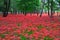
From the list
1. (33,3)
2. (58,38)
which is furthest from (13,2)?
(58,38)

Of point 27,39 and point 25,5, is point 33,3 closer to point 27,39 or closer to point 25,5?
point 25,5

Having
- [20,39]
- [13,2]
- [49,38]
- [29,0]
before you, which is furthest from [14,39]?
[13,2]

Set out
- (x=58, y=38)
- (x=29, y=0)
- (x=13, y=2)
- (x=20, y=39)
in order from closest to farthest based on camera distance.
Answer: (x=20, y=39)
(x=58, y=38)
(x=29, y=0)
(x=13, y=2)

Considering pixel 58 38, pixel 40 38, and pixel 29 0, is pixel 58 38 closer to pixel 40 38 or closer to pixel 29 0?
pixel 40 38

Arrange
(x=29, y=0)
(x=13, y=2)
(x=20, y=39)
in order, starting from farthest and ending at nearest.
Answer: (x=13, y=2) → (x=29, y=0) → (x=20, y=39)

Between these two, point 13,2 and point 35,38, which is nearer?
point 35,38

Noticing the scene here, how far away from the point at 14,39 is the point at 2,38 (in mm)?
684

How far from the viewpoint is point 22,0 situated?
4259 centimetres

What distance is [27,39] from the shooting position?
30.6 feet

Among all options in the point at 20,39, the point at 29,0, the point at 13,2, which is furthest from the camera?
the point at 13,2

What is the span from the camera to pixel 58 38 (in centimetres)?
988

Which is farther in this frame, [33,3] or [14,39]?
[33,3]

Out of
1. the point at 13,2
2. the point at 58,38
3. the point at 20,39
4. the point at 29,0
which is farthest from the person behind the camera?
the point at 13,2

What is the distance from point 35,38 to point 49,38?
Answer: 0.68 m
